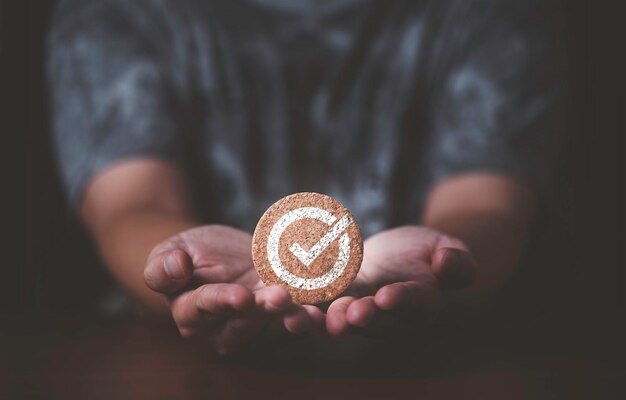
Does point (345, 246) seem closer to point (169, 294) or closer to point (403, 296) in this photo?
point (403, 296)

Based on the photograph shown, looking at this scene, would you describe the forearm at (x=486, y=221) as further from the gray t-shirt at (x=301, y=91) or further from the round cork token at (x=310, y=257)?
the round cork token at (x=310, y=257)

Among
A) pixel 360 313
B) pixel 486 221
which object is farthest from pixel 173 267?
pixel 486 221

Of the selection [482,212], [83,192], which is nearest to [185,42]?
[83,192]

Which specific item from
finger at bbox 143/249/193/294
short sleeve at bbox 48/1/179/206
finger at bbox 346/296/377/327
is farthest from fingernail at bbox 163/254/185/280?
short sleeve at bbox 48/1/179/206

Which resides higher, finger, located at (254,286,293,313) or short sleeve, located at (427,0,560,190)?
short sleeve, located at (427,0,560,190)

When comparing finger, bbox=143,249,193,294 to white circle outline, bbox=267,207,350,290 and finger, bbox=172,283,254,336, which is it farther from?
white circle outline, bbox=267,207,350,290

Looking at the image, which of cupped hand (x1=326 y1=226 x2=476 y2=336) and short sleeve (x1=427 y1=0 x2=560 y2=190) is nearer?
cupped hand (x1=326 y1=226 x2=476 y2=336)

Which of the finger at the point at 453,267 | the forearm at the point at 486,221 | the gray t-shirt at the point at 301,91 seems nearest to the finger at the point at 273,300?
the finger at the point at 453,267
